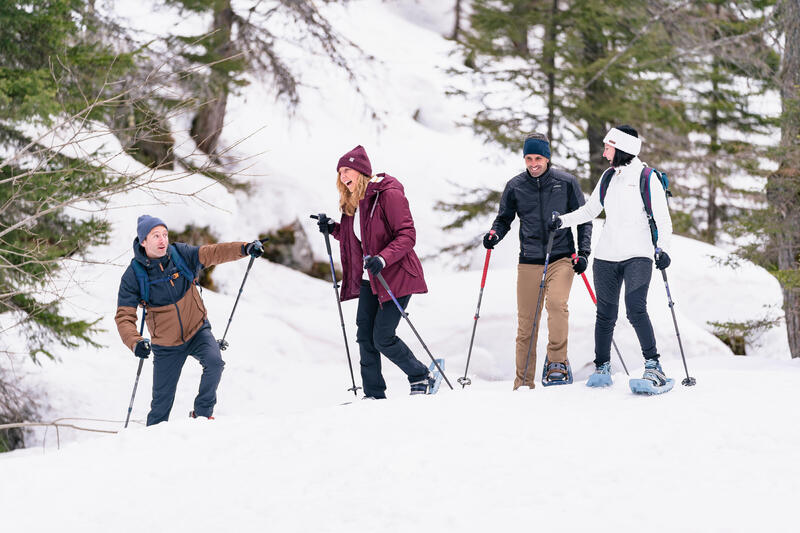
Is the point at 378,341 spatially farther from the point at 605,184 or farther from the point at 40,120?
the point at 40,120

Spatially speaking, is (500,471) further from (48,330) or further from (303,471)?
(48,330)

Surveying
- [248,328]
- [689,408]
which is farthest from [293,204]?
[689,408]

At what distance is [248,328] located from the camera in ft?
38.7

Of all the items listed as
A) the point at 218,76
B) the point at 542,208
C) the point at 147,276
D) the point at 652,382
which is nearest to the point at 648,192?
the point at 542,208

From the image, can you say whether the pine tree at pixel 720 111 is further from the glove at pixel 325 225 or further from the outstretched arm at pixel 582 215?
the glove at pixel 325 225

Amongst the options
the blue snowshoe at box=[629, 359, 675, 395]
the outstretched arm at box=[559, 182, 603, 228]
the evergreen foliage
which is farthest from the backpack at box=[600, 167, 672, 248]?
the evergreen foliage

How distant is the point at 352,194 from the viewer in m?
5.86

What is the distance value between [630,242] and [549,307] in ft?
3.16

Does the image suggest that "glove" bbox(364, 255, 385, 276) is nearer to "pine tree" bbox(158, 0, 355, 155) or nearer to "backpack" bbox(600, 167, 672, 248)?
"backpack" bbox(600, 167, 672, 248)

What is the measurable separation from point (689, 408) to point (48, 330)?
24.2ft

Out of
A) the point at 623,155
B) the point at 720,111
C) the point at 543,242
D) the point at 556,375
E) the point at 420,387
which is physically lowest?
the point at 420,387

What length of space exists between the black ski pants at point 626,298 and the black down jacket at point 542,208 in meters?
0.60

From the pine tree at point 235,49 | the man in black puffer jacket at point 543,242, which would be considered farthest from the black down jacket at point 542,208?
the pine tree at point 235,49

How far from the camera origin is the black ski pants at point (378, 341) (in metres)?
5.78
